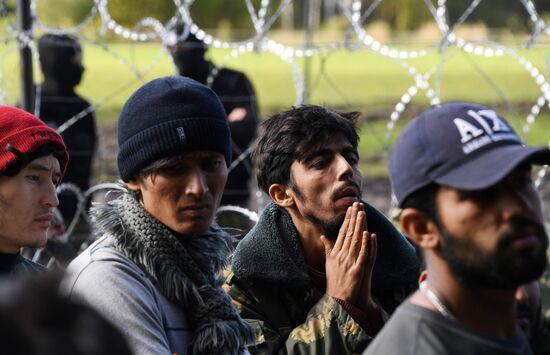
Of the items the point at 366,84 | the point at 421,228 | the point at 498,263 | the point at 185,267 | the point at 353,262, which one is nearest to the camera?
the point at 498,263

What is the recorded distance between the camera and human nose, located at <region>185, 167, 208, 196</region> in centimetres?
267

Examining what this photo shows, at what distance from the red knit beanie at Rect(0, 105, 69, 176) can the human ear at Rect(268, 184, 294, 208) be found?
2.23ft

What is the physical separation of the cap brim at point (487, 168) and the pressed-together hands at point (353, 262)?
102 cm

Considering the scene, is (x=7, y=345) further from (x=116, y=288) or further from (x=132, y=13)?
(x=132, y=13)

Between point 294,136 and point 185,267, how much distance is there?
2.75ft

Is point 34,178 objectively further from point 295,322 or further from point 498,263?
Result: point 498,263

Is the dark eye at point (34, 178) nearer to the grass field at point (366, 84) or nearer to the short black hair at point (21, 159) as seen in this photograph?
the short black hair at point (21, 159)

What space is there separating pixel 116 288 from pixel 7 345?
52.7 inches

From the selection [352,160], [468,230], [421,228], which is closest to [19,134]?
[352,160]

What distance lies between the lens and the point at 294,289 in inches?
124

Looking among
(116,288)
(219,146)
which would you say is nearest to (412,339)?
(116,288)

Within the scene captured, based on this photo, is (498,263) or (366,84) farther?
(366,84)

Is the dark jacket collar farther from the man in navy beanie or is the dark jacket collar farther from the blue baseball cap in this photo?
the blue baseball cap

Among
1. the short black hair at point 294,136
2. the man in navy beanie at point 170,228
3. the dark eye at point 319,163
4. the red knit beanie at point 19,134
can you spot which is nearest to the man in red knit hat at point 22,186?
the red knit beanie at point 19,134
